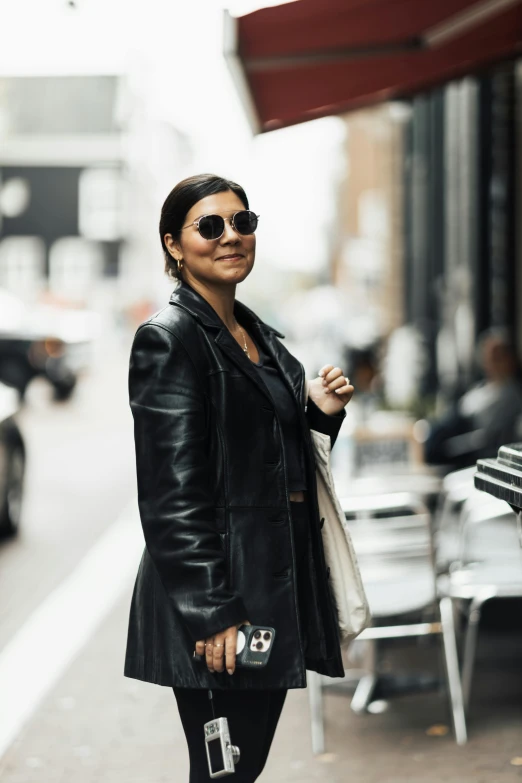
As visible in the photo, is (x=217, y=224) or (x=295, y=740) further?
(x=295, y=740)

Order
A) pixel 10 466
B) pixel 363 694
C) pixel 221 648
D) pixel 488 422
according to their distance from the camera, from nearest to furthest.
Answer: pixel 221 648
pixel 363 694
pixel 488 422
pixel 10 466

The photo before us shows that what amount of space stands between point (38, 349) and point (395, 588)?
18286 mm

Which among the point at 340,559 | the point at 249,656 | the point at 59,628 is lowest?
the point at 59,628

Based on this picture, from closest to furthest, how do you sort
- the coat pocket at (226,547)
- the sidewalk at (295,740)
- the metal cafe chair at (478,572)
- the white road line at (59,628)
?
the coat pocket at (226,547) < the sidewalk at (295,740) < the metal cafe chair at (478,572) < the white road line at (59,628)

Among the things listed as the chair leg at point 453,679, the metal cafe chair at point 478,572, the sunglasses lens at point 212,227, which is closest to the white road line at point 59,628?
the chair leg at point 453,679

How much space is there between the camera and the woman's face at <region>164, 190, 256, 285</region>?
2809 millimetres

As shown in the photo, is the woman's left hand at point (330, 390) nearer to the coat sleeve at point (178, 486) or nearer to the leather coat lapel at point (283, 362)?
the leather coat lapel at point (283, 362)

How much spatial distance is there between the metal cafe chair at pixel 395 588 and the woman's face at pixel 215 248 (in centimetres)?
229

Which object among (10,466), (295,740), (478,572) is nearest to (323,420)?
(295,740)

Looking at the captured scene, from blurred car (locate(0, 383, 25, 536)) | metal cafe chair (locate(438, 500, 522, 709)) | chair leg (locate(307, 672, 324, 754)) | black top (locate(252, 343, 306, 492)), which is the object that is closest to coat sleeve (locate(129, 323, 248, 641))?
black top (locate(252, 343, 306, 492))

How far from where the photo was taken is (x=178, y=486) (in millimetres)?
2637

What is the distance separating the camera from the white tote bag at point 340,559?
304cm

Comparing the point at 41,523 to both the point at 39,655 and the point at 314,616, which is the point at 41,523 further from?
the point at 314,616

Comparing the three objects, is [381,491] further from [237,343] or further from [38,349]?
[38,349]
